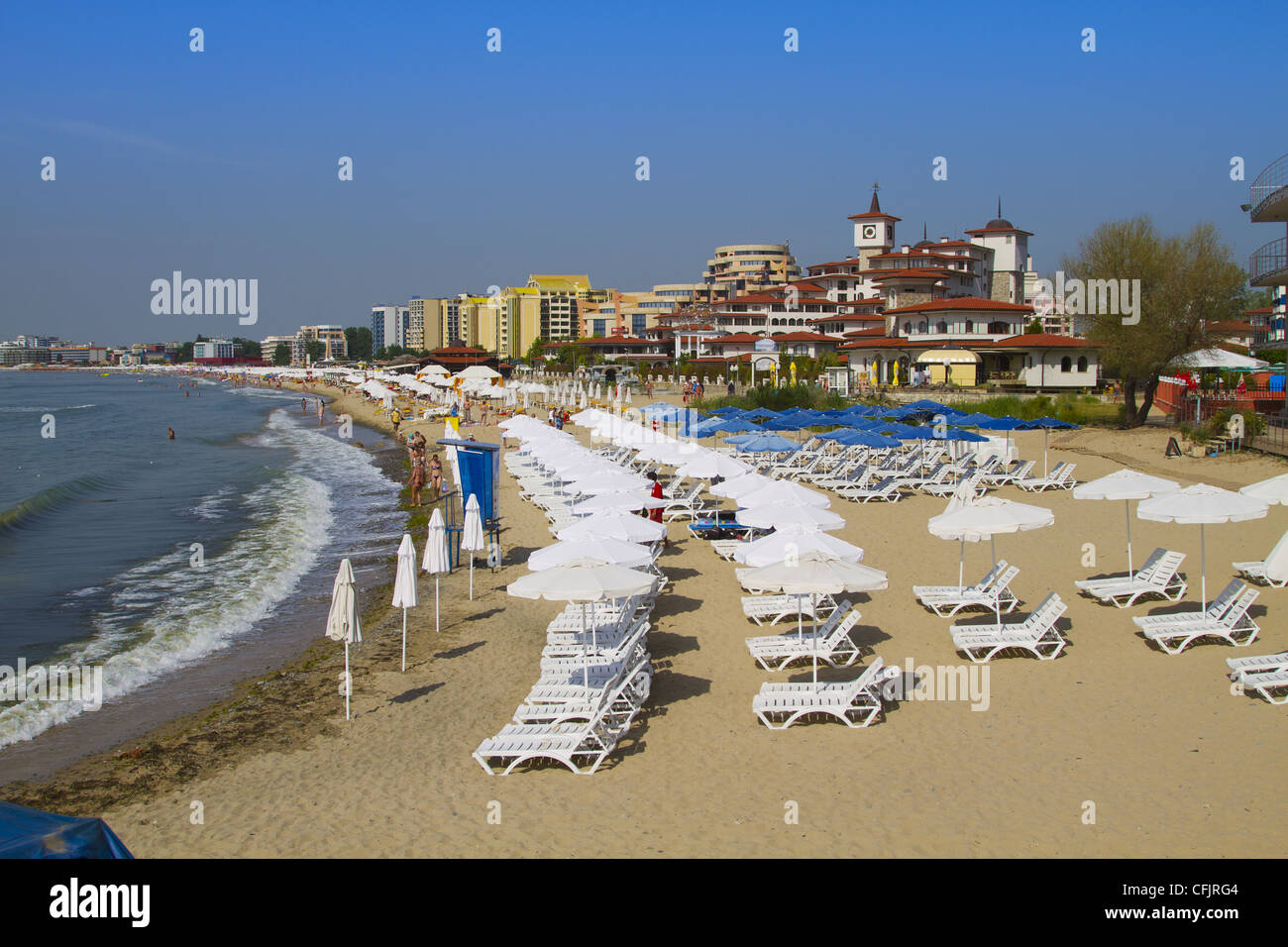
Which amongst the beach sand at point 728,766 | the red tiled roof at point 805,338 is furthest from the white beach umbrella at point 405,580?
the red tiled roof at point 805,338

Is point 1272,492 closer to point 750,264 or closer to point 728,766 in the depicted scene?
point 728,766

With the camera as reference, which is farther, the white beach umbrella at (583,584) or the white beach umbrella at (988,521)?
the white beach umbrella at (988,521)

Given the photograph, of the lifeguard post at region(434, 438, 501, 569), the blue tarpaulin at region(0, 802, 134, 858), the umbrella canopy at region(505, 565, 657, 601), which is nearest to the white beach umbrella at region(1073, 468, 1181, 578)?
the umbrella canopy at region(505, 565, 657, 601)

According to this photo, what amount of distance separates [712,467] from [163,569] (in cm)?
980

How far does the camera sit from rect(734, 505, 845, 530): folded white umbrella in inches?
429

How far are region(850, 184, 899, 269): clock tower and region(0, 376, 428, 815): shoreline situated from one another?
7399 cm

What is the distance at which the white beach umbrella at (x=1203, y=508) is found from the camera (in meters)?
10.2

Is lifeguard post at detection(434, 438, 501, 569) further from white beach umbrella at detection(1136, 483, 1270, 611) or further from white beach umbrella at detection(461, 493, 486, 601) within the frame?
white beach umbrella at detection(1136, 483, 1270, 611)

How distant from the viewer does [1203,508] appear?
10.3 metres

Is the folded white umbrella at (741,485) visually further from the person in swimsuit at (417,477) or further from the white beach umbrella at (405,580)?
the person in swimsuit at (417,477)

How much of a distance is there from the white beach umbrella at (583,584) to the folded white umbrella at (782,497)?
360 cm

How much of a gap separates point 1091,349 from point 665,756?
41589 millimetres

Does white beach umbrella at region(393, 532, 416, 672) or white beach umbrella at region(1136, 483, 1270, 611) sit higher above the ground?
white beach umbrella at region(1136, 483, 1270, 611)

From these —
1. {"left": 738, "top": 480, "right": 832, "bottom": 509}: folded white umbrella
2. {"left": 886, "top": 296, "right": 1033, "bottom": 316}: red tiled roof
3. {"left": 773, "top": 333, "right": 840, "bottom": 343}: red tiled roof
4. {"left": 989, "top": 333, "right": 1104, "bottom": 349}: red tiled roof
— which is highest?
{"left": 886, "top": 296, "right": 1033, "bottom": 316}: red tiled roof
